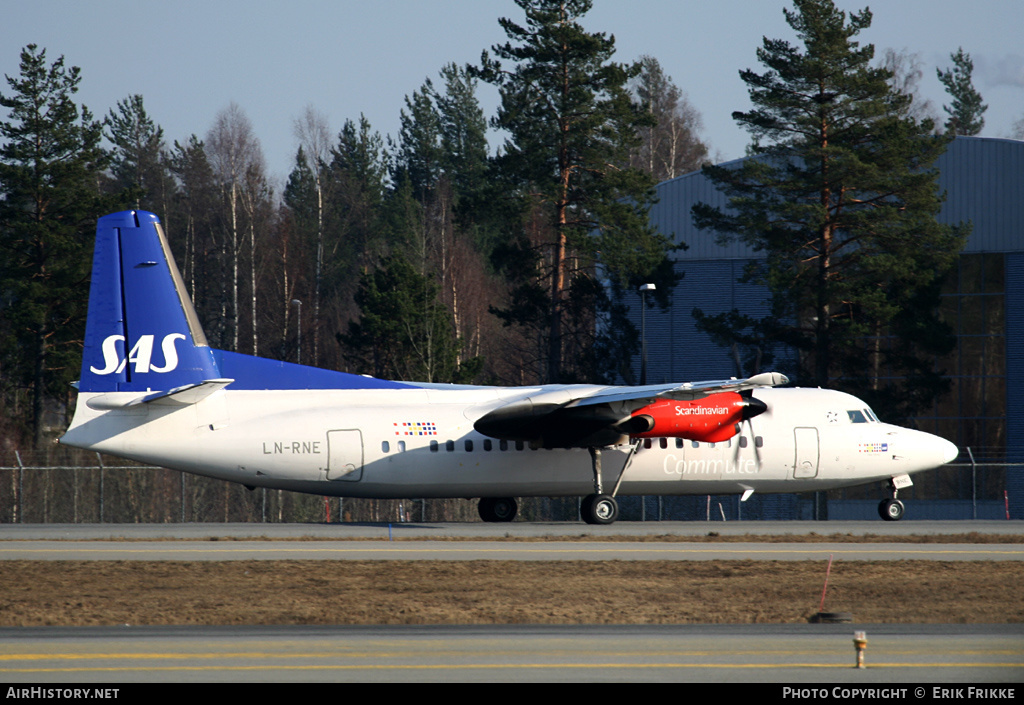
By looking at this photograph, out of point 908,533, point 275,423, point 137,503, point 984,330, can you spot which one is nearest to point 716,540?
point 908,533

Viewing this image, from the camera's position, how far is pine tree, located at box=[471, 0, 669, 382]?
42.7 m

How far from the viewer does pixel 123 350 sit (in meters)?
22.7

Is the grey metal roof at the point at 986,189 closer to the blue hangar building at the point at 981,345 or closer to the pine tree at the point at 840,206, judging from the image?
the blue hangar building at the point at 981,345

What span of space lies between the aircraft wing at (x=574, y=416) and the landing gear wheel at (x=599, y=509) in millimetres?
1338

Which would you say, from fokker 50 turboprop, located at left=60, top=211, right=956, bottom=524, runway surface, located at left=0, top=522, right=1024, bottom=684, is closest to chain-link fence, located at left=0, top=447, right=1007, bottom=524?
fokker 50 turboprop, located at left=60, top=211, right=956, bottom=524

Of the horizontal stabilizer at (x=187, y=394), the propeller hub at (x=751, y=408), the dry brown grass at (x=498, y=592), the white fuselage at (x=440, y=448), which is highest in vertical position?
the horizontal stabilizer at (x=187, y=394)

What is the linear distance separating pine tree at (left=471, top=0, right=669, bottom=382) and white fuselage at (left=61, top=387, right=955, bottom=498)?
53.9 ft

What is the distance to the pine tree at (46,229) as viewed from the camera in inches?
1713

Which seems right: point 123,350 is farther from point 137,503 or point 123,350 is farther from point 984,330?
point 984,330

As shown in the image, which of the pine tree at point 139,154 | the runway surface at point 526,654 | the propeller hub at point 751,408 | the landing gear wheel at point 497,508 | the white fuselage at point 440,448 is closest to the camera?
the runway surface at point 526,654

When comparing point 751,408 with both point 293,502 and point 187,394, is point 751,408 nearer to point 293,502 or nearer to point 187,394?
point 187,394

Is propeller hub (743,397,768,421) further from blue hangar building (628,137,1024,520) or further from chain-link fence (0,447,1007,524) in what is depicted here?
blue hangar building (628,137,1024,520)

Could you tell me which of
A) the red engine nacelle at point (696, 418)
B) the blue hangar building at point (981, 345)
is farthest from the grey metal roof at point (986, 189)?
the red engine nacelle at point (696, 418)
